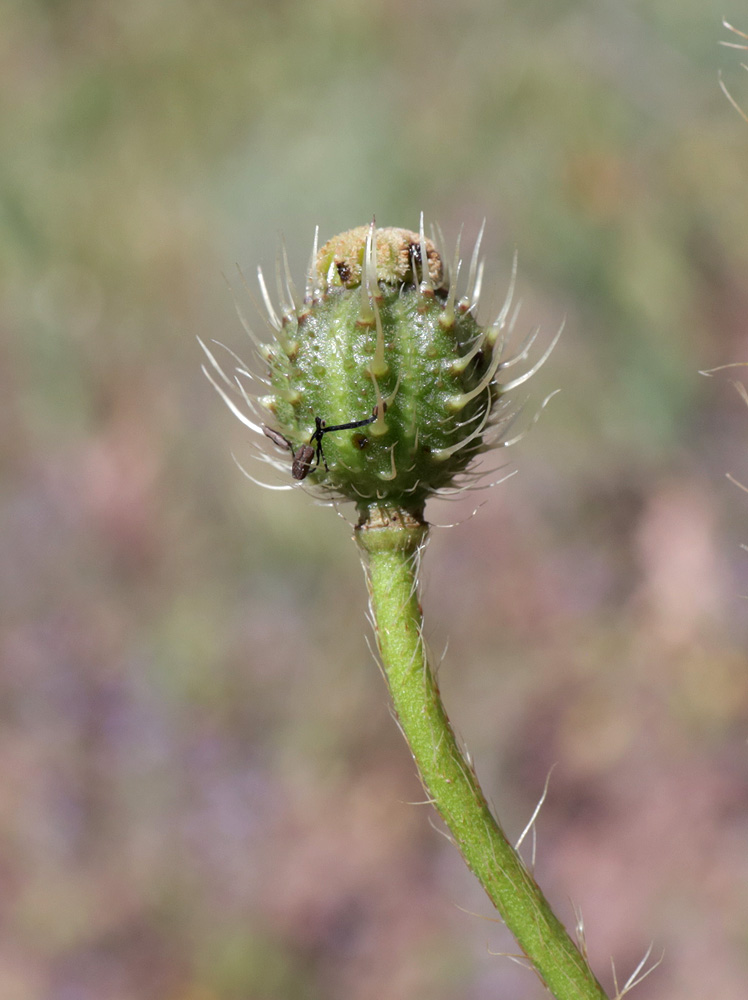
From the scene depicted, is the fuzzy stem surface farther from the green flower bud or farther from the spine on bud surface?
the green flower bud

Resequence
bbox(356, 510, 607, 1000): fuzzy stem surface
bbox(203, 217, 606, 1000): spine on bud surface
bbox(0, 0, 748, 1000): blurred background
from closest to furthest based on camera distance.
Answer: bbox(356, 510, 607, 1000): fuzzy stem surface < bbox(203, 217, 606, 1000): spine on bud surface < bbox(0, 0, 748, 1000): blurred background

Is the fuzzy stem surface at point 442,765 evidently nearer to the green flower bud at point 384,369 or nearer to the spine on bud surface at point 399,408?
the spine on bud surface at point 399,408

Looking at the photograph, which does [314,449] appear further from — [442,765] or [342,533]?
[342,533]

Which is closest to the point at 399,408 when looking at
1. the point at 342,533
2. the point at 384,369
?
the point at 384,369

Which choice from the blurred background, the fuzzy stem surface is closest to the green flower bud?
the fuzzy stem surface

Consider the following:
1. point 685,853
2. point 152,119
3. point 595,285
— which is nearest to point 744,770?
point 685,853

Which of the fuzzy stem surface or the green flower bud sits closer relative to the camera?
the fuzzy stem surface
